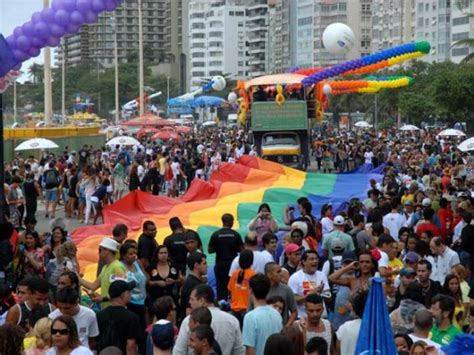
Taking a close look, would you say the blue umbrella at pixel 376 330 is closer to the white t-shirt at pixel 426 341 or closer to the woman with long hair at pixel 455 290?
the white t-shirt at pixel 426 341

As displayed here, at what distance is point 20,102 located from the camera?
18638cm

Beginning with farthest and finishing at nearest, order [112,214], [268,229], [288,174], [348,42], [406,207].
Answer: [348,42] < [288,174] < [112,214] < [406,207] < [268,229]

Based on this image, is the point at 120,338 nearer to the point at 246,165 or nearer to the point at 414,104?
the point at 246,165

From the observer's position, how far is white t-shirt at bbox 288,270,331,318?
1233 centimetres

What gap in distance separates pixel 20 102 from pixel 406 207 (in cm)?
17055

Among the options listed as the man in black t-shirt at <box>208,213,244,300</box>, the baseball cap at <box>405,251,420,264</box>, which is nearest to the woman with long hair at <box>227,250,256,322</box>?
the baseball cap at <box>405,251,420,264</box>

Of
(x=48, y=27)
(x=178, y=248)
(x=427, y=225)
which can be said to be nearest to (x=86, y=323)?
(x=178, y=248)

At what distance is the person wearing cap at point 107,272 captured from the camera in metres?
12.3

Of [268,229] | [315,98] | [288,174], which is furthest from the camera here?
[315,98]

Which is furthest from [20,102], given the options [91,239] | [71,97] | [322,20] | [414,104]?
[91,239]

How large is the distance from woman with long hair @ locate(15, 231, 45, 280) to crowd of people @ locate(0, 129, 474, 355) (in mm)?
15

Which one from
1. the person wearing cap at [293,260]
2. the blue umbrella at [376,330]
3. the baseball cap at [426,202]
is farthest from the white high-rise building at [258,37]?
the blue umbrella at [376,330]

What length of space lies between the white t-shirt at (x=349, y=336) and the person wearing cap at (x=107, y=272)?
9.29 feet

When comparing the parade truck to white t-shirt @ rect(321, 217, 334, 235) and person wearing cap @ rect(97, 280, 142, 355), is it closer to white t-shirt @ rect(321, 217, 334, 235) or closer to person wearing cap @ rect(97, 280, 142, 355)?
white t-shirt @ rect(321, 217, 334, 235)
